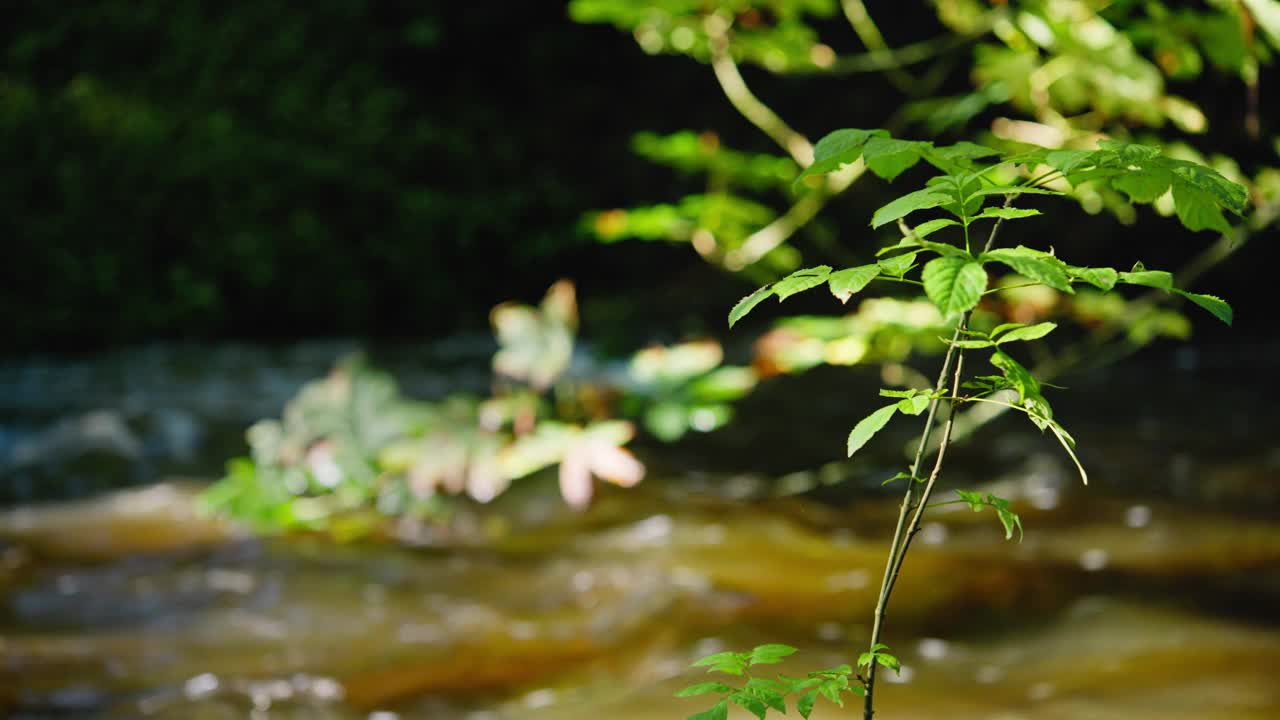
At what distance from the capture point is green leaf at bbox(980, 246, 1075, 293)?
0.81m

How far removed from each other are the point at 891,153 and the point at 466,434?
6.26 ft

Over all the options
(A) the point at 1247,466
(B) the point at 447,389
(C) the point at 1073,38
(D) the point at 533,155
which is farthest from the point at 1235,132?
(D) the point at 533,155

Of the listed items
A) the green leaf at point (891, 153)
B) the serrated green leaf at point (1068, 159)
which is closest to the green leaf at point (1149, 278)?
the serrated green leaf at point (1068, 159)

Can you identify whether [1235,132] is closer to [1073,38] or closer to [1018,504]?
[1018,504]

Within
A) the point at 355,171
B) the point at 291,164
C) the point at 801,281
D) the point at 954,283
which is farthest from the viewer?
the point at 355,171

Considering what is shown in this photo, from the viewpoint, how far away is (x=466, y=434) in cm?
268

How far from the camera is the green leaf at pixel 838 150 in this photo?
976 mm

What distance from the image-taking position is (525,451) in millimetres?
2348

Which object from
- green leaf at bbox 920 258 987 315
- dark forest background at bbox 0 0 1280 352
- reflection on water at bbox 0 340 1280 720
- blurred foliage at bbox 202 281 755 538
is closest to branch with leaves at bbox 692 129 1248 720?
green leaf at bbox 920 258 987 315

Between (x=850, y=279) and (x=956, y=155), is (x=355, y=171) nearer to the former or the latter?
(x=956, y=155)

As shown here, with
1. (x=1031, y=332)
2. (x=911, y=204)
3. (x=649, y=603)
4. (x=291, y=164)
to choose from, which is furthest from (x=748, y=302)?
(x=291, y=164)

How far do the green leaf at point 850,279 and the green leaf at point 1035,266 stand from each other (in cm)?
9

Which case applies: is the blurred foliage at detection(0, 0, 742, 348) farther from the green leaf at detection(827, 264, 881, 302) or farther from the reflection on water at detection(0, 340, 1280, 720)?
the green leaf at detection(827, 264, 881, 302)

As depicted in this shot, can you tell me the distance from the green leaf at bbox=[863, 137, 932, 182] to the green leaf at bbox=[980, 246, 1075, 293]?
127 millimetres
